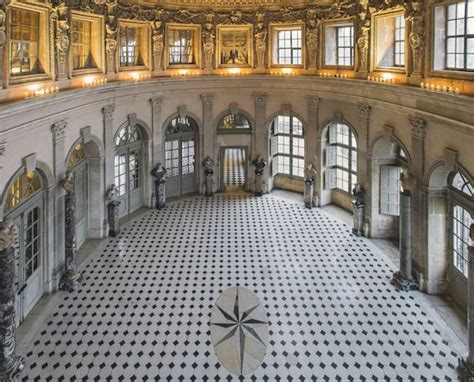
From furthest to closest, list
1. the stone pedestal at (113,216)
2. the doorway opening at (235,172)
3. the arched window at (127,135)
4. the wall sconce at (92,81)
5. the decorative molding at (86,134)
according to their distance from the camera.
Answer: the doorway opening at (235,172)
the arched window at (127,135)
the stone pedestal at (113,216)
the wall sconce at (92,81)
the decorative molding at (86,134)

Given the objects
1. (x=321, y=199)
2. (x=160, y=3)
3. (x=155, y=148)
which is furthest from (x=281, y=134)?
(x=160, y=3)

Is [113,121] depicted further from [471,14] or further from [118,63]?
[471,14]

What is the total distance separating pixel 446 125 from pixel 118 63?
12704mm

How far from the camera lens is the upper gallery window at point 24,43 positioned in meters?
12.0

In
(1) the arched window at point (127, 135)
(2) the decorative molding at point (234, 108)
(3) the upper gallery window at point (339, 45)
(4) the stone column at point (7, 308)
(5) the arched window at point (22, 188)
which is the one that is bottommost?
(4) the stone column at point (7, 308)

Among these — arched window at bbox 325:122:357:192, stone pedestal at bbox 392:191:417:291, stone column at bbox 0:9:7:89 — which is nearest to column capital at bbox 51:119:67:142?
stone column at bbox 0:9:7:89

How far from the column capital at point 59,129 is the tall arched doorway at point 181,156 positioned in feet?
27.4

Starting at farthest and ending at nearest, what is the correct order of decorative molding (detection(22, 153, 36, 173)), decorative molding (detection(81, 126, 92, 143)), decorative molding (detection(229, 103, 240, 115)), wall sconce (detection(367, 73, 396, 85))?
decorative molding (detection(229, 103, 240, 115)), decorative molding (detection(81, 126, 92, 143)), wall sconce (detection(367, 73, 396, 85)), decorative molding (detection(22, 153, 36, 173))

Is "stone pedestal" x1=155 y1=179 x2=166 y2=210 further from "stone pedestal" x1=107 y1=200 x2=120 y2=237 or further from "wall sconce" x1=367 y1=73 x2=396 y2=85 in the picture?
"wall sconce" x1=367 y1=73 x2=396 y2=85

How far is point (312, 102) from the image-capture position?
20.9m

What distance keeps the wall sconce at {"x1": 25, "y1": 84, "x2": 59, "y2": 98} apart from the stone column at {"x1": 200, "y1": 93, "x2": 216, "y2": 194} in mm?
9902

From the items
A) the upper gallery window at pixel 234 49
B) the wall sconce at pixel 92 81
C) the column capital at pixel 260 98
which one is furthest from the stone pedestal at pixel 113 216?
the upper gallery window at pixel 234 49

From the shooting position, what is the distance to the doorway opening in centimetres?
2497

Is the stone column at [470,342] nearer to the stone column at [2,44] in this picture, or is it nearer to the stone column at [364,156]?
the stone column at [364,156]
